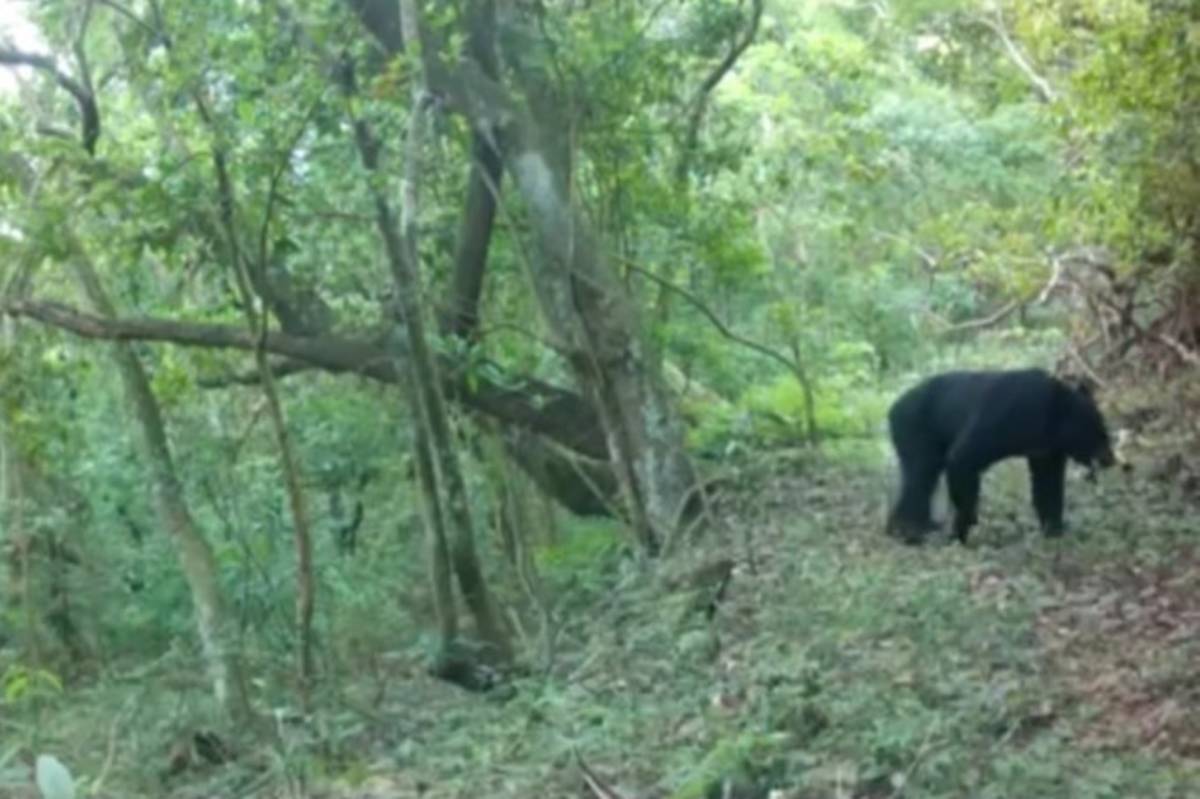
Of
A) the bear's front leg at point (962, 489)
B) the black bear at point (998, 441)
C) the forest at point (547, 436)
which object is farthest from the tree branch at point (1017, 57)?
the bear's front leg at point (962, 489)

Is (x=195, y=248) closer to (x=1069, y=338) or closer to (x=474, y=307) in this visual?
(x=474, y=307)

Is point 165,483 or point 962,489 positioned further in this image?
→ point 962,489

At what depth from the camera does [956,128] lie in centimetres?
2280

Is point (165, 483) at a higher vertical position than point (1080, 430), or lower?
higher

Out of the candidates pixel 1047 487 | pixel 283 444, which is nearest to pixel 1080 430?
pixel 1047 487

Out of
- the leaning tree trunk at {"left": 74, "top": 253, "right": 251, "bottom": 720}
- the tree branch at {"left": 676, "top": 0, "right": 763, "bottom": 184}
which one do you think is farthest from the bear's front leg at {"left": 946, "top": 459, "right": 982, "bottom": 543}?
the leaning tree trunk at {"left": 74, "top": 253, "right": 251, "bottom": 720}

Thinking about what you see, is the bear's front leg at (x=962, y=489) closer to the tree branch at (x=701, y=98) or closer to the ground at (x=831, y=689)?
the ground at (x=831, y=689)

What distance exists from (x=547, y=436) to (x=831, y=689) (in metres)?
6.78

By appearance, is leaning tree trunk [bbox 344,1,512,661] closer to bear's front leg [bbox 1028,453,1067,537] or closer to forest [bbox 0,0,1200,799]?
forest [bbox 0,0,1200,799]

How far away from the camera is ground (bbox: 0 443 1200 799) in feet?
20.0

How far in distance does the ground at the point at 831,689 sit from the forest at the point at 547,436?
0.10 ft

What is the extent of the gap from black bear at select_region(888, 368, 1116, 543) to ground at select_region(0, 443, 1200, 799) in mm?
256

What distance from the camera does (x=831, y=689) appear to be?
7094 millimetres

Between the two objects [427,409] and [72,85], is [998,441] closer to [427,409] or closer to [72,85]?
[427,409]
